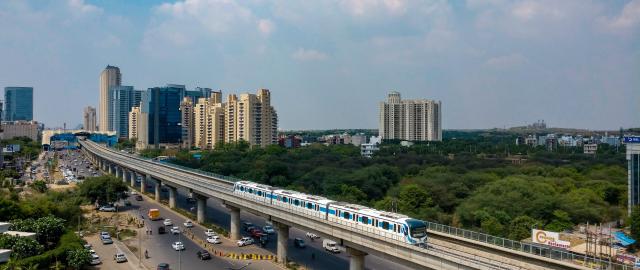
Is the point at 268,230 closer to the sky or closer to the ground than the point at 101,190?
closer to the ground

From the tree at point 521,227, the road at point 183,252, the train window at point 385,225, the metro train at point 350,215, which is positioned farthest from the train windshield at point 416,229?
the tree at point 521,227

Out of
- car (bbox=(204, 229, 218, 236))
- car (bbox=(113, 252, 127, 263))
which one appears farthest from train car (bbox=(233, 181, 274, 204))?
car (bbox=(113, 252, 127, 263))

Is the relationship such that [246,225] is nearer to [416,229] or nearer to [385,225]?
[385,225]

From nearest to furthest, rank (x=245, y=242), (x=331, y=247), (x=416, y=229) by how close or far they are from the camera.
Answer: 1. (x=416, y=229)
2. (x=331, y=247)
3. (x=245, y=242)

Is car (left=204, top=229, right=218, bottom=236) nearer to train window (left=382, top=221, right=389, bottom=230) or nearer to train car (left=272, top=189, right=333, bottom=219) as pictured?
train car (left=272, top=189, right=333, bottom=219)

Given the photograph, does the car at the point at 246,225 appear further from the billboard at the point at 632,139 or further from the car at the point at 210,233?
the billboard at the point at 632,139

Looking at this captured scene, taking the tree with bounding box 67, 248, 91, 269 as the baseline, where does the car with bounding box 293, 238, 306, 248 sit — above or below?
below

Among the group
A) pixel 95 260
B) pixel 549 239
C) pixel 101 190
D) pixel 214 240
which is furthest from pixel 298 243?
pixel 101 190

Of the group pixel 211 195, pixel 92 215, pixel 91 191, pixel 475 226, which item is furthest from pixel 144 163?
pixel 475 226
